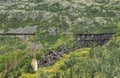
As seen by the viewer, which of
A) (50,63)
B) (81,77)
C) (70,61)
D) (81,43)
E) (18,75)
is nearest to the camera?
(81,77)

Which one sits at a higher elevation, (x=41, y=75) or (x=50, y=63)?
(x=41, y=75)

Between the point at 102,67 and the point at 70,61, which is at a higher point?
the point at 102,67

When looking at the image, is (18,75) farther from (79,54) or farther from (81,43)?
(81,43)

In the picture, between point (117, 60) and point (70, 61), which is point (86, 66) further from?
point (70, 61)

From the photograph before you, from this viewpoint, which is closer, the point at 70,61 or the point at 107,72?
the point at 107,72

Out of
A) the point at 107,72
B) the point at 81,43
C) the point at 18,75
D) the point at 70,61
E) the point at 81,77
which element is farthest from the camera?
the point at 81,43

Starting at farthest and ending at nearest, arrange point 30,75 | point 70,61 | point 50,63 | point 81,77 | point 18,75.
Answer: point 50,63, point 70,61, point 18,75, point 30,75, point 81,77

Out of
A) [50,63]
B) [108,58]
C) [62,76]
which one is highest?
[108,58]

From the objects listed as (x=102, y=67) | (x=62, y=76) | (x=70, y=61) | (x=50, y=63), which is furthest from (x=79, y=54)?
(x=102, y=67)

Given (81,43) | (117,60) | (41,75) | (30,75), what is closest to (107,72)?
(117,60)
